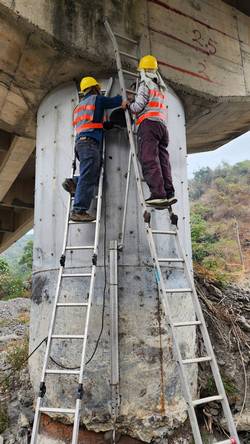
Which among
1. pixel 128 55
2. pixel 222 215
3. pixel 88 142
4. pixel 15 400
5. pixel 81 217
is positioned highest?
pixel 222 215

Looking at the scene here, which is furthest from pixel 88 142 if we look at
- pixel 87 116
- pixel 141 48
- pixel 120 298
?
pixel 120 298

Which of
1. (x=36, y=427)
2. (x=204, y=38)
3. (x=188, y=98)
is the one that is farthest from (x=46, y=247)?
(x=204, y=38)

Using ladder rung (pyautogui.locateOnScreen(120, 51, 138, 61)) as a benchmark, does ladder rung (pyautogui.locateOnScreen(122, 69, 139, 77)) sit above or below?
below

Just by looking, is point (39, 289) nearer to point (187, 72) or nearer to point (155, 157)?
point (155, 157)

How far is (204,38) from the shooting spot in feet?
16.9

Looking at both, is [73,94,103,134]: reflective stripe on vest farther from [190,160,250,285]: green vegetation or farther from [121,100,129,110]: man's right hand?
[190,160,250,285]: green vegetation

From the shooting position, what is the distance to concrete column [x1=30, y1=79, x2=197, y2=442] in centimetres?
354

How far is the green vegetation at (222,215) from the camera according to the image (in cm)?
2100

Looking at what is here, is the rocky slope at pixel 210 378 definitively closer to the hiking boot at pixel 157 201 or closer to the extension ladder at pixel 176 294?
the extension ladder at pixel 176 294

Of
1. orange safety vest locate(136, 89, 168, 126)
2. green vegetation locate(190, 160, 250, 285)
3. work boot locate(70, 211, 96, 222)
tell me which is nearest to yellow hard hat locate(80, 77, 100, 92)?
orange safety vest locate(136, 89, 168, 126)

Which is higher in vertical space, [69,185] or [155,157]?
[155,157]

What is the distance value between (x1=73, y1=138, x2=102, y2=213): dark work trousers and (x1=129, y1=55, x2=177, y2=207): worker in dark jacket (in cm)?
49

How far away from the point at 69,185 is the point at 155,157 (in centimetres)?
98

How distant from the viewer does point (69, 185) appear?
394cm
